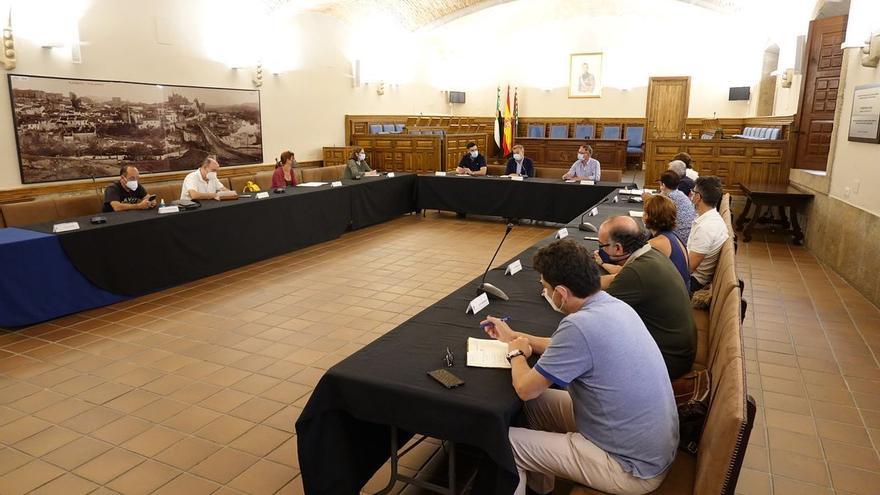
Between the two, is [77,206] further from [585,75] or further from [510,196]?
[585,75]

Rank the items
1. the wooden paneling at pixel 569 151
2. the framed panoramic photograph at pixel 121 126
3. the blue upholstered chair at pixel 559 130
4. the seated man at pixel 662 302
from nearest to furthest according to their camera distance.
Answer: the seated man at pixel 662 302 → the framed panoramic photograph at pixel 121 126 → the wooden paneling at pixel 569 151 → the blue upholstered chair at pixel 559 130

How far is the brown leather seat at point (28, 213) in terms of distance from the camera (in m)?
4.89

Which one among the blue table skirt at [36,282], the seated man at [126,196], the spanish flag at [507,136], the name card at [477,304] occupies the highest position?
the spanish flag at [507,136]

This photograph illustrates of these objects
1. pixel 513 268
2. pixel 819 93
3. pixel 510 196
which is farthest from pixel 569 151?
pixel 513 268

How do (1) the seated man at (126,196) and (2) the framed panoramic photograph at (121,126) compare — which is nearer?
(1) the seated man at (126,196)

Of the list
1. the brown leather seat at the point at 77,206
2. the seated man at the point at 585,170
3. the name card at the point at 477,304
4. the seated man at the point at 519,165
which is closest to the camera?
the name card at the point at 477,304

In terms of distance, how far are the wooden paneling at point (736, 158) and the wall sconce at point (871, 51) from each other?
2587 millimetres

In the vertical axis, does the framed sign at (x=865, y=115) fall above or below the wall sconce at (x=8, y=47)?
below

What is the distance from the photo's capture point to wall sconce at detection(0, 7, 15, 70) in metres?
6.10

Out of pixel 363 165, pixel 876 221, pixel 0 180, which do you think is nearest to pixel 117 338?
pixel 0 180

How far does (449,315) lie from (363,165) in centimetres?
634

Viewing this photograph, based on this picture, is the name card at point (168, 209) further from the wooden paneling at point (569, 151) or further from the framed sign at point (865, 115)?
the wooden paneling at point (569, 151)

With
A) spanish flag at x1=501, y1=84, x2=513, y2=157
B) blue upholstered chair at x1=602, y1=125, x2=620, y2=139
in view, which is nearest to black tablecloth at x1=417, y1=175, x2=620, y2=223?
spanish flag at x1=501, y1=84, x2=513, y2=157

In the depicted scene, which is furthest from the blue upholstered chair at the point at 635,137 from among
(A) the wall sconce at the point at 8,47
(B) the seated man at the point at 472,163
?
(A) the wall sconce at the point at 8,47
